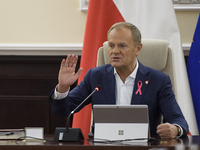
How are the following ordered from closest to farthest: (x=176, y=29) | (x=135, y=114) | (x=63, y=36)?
(x=135, y=114) < (x=176, y=29) < (x=63, y=36)

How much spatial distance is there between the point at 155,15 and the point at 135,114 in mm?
1536

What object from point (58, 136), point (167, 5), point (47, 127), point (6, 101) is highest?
point (167, 5)

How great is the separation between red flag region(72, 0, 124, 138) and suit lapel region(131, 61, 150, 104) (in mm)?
736

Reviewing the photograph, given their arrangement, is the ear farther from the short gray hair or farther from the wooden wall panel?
the wooden wall panel

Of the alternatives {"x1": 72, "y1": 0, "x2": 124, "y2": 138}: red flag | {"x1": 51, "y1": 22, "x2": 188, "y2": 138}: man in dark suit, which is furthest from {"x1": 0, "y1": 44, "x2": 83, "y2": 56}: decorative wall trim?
{"x1": 51, "y1": 22, "x2": 188, "y2": 138}: man in dark suit

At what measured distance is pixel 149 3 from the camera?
2.66 meters

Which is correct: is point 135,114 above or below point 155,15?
below

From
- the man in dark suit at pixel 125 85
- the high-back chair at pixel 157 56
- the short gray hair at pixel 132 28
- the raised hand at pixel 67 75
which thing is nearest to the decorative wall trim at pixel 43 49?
the high-back chair at pixel 157 56

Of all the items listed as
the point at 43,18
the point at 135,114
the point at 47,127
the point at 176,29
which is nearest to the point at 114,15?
the point at 176,29

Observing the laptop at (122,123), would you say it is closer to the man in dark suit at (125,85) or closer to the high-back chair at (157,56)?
the man in dark suit at (125,85)

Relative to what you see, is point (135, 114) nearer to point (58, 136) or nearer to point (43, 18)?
point (58, 136)

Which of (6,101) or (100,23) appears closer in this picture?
(100,23)

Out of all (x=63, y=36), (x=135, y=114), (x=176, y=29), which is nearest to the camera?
(x=135, y=114)

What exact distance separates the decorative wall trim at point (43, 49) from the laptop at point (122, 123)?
65.8 inches
